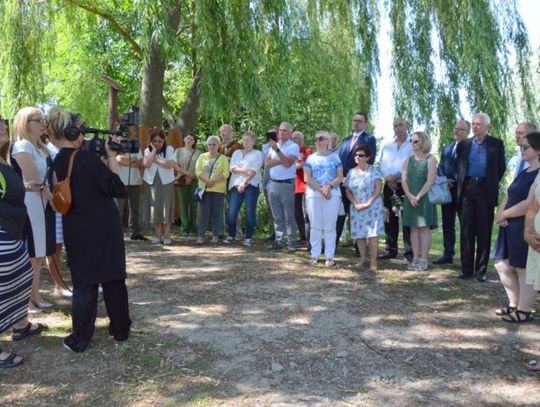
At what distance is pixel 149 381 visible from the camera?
380 cm

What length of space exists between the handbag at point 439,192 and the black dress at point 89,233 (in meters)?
4.10

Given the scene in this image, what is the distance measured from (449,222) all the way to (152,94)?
634 cm

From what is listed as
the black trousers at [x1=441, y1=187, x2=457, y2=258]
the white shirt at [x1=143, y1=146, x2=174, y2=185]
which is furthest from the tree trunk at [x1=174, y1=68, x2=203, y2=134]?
the black trousers at [x1=441, y1=187, x2=457, y2=258]

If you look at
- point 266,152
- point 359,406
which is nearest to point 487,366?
point 359,406

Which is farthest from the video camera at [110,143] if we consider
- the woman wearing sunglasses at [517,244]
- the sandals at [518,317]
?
the sandals at [518,317]

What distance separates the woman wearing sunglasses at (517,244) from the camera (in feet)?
16.4

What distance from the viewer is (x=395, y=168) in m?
7.34

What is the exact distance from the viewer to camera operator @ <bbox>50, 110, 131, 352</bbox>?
4.03 m

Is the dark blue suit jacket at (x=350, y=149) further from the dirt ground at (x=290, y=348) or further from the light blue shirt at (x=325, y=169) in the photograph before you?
the dirt ground at (x=290, y=348)

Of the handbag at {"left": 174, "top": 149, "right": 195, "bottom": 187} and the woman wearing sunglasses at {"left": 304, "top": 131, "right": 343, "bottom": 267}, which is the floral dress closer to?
the woman wearing sunglasses at {"left": 304, "top": 131, "right": 343, "bottom": 267}

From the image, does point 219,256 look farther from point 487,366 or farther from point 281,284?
point 487,366

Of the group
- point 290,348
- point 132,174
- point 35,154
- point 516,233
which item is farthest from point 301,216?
point 35,154

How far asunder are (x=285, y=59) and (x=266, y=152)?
159 cm

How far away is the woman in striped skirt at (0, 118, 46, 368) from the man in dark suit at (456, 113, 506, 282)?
482 centimetres
